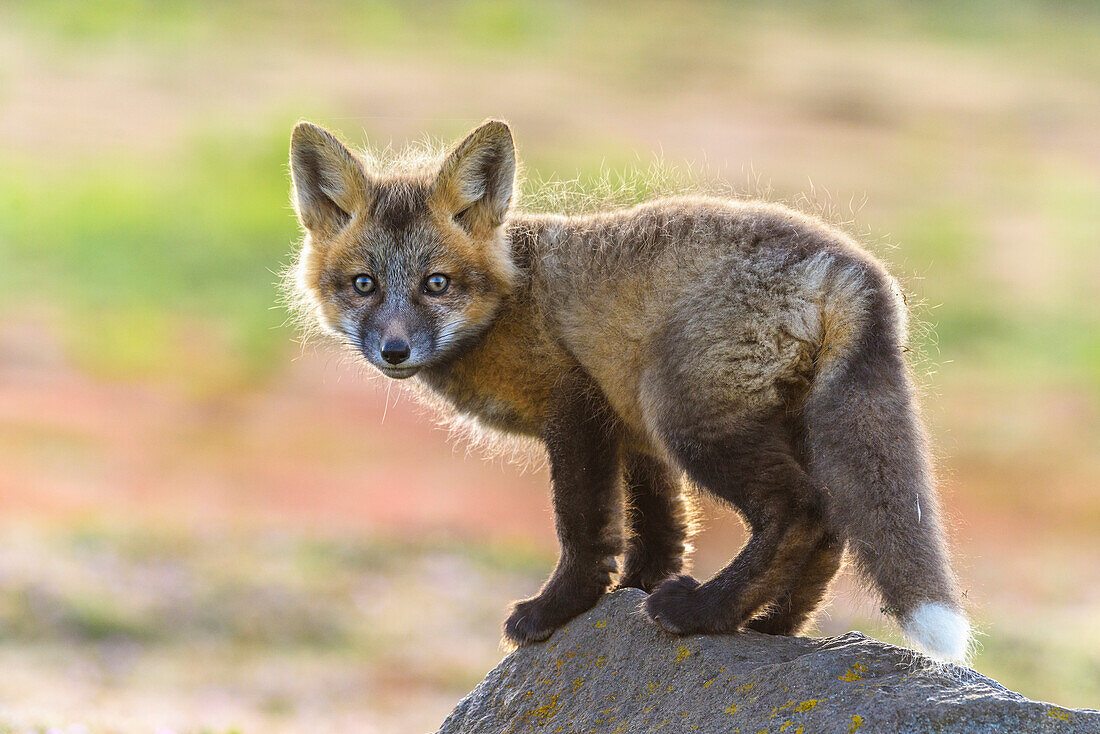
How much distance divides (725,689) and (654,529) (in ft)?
5.24

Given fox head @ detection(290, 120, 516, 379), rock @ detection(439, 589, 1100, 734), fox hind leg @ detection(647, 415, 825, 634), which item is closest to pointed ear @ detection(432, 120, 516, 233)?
fox head @ detection(290, 120, 516, 379)

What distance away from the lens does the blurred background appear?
38.9ft

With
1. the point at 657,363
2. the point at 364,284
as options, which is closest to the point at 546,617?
the point at 657,363

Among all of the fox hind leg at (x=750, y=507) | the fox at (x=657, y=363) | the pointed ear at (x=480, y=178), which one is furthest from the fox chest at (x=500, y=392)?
the fox hind leg at (x=750, y=507)

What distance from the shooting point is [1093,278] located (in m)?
29.2

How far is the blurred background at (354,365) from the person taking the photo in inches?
466

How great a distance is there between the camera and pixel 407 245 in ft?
19.9

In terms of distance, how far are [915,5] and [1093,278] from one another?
73.0 feet

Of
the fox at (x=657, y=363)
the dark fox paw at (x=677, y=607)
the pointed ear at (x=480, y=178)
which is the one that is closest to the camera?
the fox at (x=657, y=363)

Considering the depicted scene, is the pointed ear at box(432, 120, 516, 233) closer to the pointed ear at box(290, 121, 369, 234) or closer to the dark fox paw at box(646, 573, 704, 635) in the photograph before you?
the pointed ear at box(290, 121, 369, 234)

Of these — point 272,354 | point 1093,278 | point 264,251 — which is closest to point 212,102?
point 264,251

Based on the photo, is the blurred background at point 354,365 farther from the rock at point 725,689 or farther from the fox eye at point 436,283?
the fox eye at point 436,283

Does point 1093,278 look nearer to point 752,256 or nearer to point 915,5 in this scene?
point 915,5

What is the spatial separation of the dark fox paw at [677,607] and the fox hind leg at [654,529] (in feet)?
2.82
